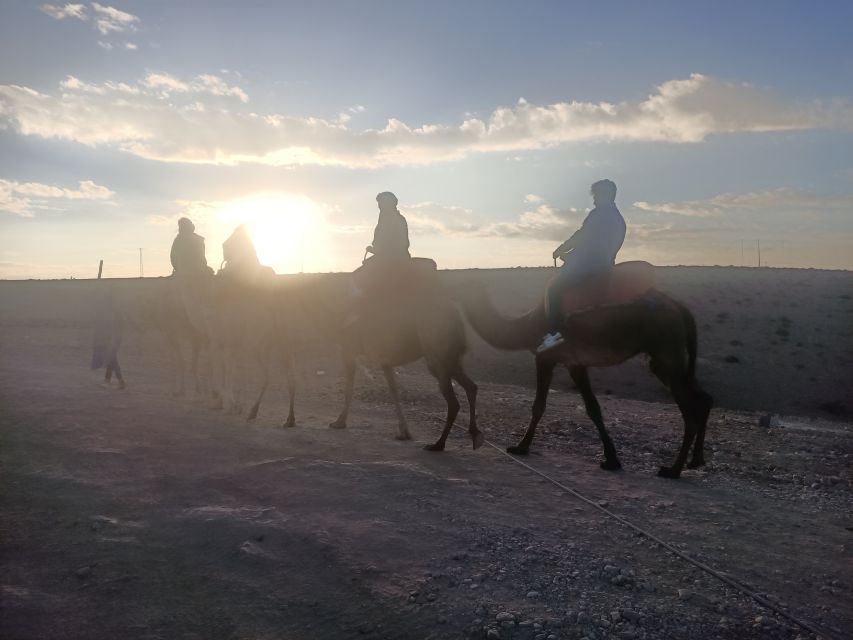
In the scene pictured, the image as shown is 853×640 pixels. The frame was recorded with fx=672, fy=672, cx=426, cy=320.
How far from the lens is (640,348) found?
849 cm

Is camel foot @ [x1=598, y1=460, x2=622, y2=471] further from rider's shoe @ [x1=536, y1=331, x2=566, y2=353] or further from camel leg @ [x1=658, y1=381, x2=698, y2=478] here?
rider's shoe @ [x1=536, y1=331, x2=566, y2=353]

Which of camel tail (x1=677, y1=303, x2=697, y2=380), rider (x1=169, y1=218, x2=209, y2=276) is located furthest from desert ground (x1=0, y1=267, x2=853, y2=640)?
rider (x1=169, y1=218, x2=209, y2=276)

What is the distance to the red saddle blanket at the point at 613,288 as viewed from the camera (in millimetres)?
8500

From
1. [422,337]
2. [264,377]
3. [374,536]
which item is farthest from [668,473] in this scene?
[264,377]

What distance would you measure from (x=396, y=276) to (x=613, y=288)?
Result: 2972 mm

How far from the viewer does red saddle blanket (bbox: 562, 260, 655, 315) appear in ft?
27.9

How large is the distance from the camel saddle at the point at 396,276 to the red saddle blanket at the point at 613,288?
1948mm

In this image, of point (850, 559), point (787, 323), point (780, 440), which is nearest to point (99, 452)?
point (850, 559)

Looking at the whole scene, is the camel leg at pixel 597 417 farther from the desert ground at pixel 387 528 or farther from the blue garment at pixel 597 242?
the blue garment at pixel 597 242

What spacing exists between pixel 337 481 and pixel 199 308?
21.4 ft

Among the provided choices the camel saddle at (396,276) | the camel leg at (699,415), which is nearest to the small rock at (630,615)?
the camel leg at (699,415)

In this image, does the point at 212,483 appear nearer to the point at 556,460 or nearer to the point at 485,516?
the point at 485,516

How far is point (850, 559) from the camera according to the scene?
572cm

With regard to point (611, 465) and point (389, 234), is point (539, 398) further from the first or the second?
point (389, 234)
